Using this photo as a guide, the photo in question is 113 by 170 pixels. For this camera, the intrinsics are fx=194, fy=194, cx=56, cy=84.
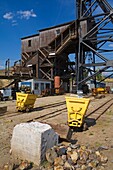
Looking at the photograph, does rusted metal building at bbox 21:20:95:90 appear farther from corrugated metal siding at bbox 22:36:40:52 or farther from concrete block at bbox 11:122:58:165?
concrete block at bbox 11:122:58:165

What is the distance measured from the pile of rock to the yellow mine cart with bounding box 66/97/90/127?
2.47 metres

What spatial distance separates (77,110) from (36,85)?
22.3 metres

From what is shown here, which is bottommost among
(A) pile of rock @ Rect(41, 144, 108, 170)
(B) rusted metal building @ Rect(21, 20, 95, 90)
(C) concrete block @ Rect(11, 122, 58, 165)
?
(A) pile of rock @ Rect(41, 144, 108, 170)

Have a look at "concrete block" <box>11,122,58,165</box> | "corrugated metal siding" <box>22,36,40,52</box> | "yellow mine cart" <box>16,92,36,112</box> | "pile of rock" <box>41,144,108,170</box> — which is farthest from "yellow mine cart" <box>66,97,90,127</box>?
"corrugated metal siding" <box>22,36,40,52</box>

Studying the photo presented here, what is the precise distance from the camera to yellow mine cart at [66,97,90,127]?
718cm

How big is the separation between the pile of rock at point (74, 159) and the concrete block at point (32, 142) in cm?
20

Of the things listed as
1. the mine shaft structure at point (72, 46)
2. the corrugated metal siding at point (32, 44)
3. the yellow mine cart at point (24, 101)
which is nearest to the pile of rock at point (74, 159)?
the yellow mine cart at point (24, 101)

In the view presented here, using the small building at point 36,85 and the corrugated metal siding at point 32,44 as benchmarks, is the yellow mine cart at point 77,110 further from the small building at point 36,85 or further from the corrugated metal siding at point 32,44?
the corrugated metal siding at point 32,44

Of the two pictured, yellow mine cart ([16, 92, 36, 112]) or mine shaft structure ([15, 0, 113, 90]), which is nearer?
yellow mine cart ([16, 92, 36, 112])

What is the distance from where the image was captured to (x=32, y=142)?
→ 167 inches

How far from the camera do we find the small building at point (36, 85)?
28172 millimetres

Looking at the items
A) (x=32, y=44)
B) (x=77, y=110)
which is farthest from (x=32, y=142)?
(x=32, y=44)

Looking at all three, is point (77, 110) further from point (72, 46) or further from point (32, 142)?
point (72, 46)

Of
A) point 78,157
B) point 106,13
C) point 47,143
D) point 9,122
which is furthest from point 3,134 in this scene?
point 106,13
